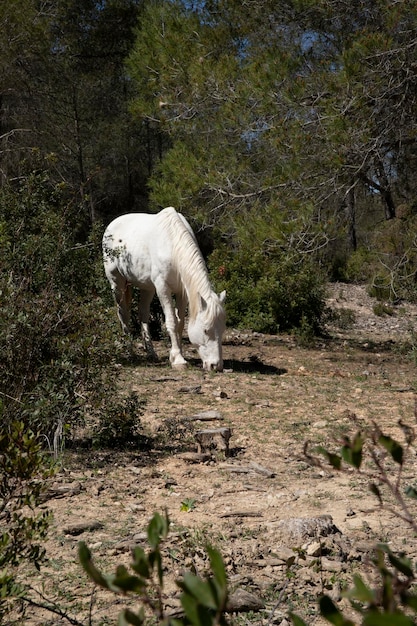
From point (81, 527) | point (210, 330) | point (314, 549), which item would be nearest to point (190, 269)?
point (210, 330)

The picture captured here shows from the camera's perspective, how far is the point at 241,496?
429cm

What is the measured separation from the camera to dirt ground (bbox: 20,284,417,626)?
3139mm

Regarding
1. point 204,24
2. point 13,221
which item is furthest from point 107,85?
point 13,221

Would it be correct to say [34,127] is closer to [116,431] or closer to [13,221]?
[13,221]

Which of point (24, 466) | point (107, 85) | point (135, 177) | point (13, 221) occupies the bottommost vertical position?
point (24, 466)

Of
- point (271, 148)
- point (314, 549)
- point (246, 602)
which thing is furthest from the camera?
point (271, 148)

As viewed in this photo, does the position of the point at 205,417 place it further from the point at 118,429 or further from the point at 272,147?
the point at 272,147

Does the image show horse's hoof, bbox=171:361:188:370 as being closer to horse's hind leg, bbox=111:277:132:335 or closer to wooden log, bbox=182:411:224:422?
horse's hind leg, bbox=111:277:132:335

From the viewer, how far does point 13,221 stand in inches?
305

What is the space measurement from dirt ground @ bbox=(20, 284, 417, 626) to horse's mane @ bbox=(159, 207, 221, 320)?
30.1 inches

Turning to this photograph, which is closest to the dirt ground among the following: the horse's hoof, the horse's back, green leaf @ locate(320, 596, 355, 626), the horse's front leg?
the horse's hoof

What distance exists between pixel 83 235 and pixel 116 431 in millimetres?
12275

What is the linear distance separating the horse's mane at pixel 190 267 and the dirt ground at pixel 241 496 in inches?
30.1

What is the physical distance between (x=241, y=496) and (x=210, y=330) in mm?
3898
